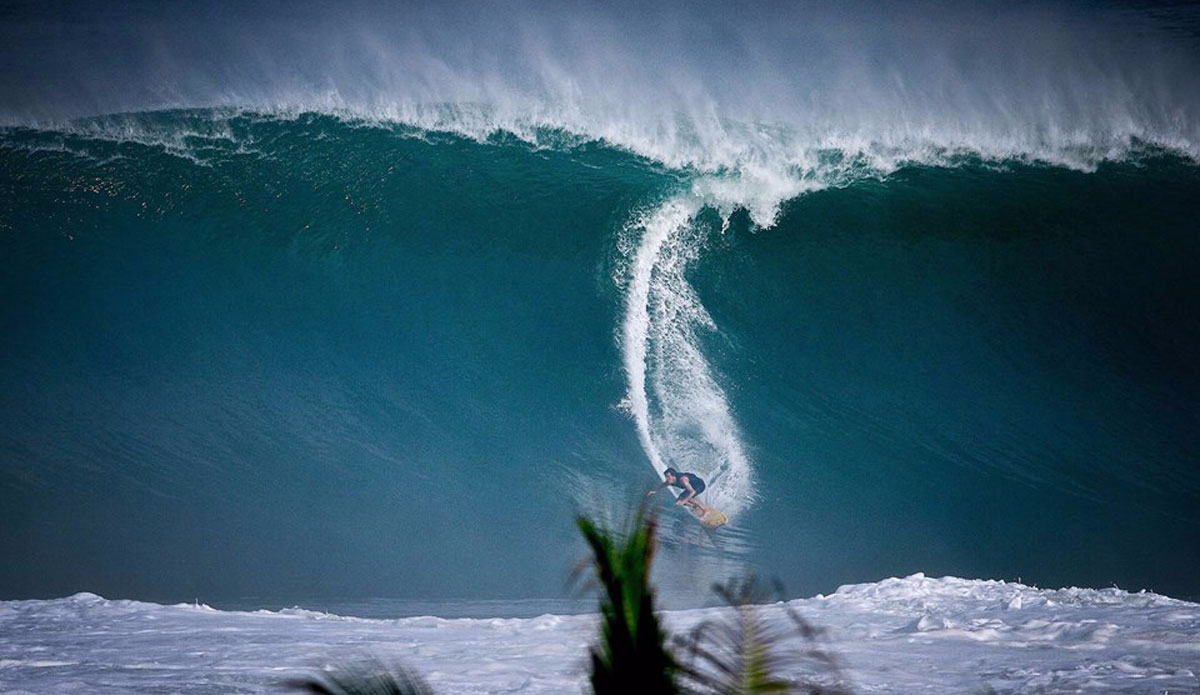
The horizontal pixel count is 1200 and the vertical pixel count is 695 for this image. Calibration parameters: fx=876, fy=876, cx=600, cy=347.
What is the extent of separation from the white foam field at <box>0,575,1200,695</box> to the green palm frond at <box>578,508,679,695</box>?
74.9 inches

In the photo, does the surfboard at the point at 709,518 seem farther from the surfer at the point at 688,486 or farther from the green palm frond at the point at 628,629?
the green palm frond at the point at 628,629

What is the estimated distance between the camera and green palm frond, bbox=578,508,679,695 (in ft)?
3.42

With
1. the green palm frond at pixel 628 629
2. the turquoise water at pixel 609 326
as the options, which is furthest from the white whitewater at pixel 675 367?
the green palm frond at pixel 628 629

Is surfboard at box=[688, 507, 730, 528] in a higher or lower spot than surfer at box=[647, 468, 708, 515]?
lower

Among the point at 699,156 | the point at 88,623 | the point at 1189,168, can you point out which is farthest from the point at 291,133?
the point at 1189,168

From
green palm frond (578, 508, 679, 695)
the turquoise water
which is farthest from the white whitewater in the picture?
green palm frond (578, 508, 679, 695)

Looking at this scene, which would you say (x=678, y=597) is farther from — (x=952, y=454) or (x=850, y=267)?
(x=850, y=267)

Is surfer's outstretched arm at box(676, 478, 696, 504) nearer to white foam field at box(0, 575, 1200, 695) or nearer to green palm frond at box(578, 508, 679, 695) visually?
white foam field at box(0, 575, 1200, 695)

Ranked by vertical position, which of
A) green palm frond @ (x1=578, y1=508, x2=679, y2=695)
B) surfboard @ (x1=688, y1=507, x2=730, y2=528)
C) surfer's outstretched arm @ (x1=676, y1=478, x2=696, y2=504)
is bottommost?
green palm frond @ (x1=578, y1=508, x2=679, y2=695)

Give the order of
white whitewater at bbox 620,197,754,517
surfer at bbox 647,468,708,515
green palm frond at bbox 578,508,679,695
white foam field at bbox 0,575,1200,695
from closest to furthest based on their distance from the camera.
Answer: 1. green palm frond at bbox 578,508,679,695
2. white foam field at bbox 0,575,1200,695
3. surfer at bbox 647,468,708,515
4. white whitewater at bbox 620,197,754,517

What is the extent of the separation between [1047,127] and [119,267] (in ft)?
24.8

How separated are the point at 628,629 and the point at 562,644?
3039mm

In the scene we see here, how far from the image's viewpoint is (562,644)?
3916 mm

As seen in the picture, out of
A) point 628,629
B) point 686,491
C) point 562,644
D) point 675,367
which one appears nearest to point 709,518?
point 686,491
